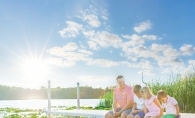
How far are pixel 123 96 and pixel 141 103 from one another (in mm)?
460

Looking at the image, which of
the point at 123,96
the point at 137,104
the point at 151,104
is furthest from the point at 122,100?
the point at 151,104

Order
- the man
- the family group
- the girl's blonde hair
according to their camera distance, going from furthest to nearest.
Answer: the man → the girl's blonde hair → the family group

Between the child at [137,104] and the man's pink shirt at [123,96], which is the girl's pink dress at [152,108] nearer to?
the child at [137,104]

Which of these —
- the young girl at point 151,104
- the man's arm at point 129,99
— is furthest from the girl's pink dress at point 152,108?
the man's arm at point 129,99

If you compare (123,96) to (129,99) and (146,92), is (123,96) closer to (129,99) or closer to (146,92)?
(129,99)

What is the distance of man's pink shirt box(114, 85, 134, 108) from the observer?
5.75 m

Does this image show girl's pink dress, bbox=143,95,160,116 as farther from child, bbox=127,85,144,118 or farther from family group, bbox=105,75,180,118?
child, bbox=127,85,144,118

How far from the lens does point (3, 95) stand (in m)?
31.6

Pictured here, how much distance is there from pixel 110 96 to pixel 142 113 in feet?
20.5

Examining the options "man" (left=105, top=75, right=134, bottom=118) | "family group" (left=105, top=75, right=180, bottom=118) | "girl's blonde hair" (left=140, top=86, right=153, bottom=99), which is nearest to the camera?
"family group" (left=105, top=75, right=180, bottom=118)

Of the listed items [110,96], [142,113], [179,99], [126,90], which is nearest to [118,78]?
[126,90]

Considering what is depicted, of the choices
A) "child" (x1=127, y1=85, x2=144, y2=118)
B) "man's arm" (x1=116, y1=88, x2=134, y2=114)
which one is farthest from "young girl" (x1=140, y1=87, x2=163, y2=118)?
"man's arm" (x1=116, y1=88, x2=134, y2=114)

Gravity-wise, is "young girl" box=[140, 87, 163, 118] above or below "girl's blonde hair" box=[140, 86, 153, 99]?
below

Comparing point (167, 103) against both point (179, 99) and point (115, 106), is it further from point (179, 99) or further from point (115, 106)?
point (179, 99)
